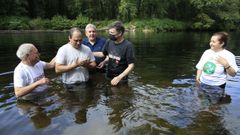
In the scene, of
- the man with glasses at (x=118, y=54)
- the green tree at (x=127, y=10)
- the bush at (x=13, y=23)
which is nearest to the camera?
the man with glasses at (x=118, y=54)

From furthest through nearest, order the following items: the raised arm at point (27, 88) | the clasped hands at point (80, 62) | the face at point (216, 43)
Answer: the clasped hands at point (80, 62)
the face at point (216, 43)
the raised arm at point (27, 88)

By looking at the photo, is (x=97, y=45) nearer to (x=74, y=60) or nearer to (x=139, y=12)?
(x=74, y=60)

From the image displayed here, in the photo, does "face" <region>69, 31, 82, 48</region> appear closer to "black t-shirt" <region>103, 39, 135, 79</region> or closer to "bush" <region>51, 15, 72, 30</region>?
"black t-shirt" <region>103, 39, 135, 79</region>

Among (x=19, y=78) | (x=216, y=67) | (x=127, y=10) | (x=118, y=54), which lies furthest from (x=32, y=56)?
(x=127, y=10)

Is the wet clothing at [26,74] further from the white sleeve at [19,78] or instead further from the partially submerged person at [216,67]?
the partially submerged person at [216,67]

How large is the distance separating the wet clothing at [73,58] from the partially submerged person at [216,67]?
3.01 metres

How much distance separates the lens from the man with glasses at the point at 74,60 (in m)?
7.65

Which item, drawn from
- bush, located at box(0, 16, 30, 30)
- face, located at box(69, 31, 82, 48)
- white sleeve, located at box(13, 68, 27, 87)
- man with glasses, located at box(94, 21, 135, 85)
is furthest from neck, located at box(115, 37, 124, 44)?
bush, located at box(0, 16, 30, 30)

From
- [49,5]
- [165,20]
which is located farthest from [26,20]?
[165,20]

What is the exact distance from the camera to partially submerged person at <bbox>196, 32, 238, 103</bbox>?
23.5 ft

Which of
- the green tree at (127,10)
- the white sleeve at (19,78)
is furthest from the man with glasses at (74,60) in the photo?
→ the green tree at (127,10)

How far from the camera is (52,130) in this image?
5.98 metres

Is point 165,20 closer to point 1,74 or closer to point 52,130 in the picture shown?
point 1,74

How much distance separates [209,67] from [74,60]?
3.43 meters
